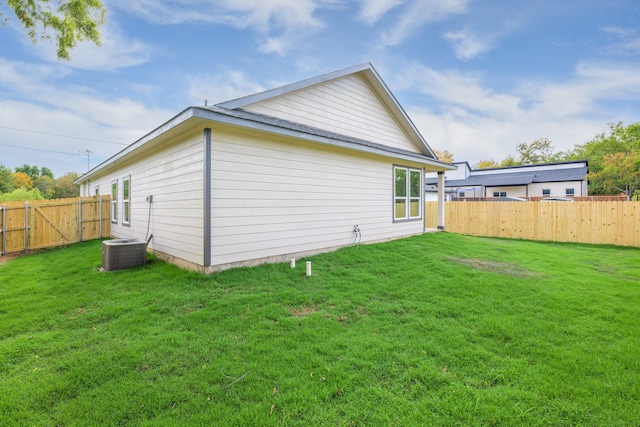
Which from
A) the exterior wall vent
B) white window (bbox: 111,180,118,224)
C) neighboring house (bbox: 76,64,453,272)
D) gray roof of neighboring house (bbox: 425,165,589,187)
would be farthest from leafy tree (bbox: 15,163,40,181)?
gray roof of neighboring house (bbox: 425,165,589,187)

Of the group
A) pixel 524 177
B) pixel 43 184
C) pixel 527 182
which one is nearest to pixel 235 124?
pixel 527 182

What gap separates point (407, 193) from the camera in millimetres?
9750

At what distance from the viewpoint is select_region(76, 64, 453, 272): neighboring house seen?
17.4 ft

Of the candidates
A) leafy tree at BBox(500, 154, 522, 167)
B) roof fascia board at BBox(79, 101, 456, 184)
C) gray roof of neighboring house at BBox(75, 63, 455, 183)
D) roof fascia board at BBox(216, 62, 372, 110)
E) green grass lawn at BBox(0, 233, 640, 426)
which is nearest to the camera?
green grass lawn at BBox(0, 233, 640, 426)

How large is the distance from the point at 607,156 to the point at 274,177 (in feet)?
123

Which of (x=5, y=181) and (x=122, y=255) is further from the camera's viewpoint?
(x=5, y=181)

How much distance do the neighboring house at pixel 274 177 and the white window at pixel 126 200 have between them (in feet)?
0.11

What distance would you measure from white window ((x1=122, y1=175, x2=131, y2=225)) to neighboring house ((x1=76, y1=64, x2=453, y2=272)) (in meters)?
0.03

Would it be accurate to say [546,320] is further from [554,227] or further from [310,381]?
[554,227]

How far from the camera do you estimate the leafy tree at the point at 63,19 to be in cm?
617

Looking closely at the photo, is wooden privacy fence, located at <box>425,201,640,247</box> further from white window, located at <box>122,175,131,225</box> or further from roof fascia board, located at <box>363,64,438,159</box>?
white window, located at <box>122,175,131,225</box>

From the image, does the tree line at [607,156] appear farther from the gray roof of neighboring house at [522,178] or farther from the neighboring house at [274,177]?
the neighboring house at [274,177]

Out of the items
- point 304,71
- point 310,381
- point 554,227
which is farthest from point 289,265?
point 554,227

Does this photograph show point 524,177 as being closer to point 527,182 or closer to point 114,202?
point 527,182
